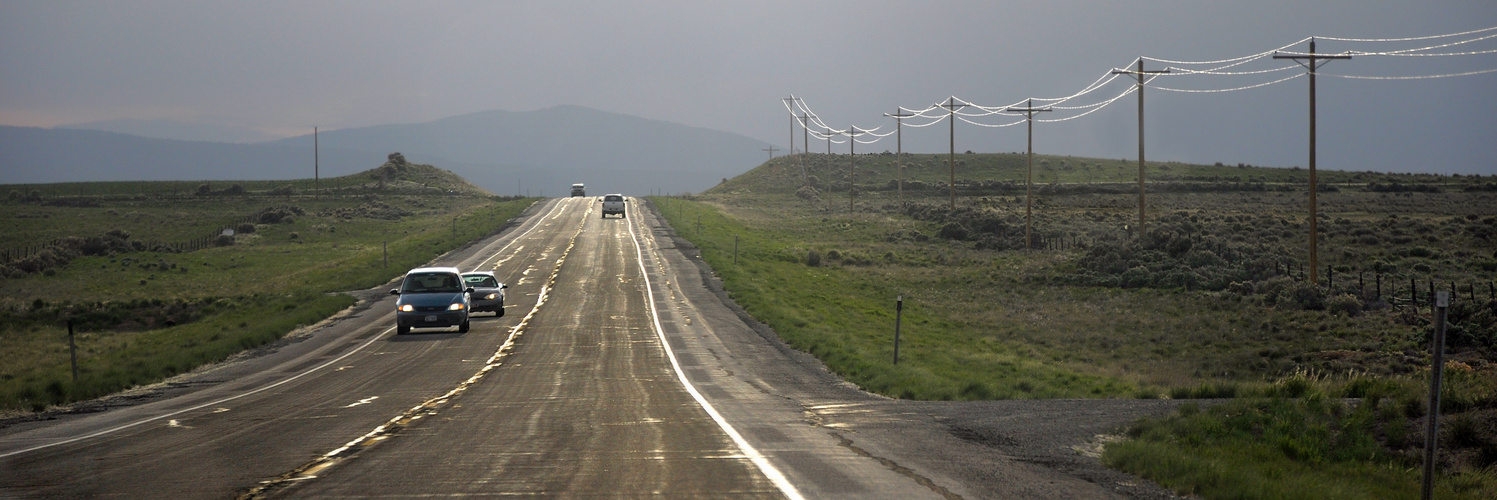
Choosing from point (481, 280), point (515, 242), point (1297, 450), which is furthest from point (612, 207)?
point (1297, 450)

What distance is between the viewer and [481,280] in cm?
3403

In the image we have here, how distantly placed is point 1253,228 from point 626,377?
67187 mm

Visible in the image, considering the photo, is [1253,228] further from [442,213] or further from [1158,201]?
[442,213]

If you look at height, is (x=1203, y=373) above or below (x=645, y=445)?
below

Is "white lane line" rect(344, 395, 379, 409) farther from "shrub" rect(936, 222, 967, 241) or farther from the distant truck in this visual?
the distant truck

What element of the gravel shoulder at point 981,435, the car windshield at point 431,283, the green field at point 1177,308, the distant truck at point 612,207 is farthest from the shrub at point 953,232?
the gravel shoulder at point 981,435

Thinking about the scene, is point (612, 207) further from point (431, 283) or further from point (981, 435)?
point (981, 435)

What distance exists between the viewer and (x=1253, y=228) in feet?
244

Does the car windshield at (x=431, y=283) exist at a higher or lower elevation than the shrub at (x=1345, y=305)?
higher

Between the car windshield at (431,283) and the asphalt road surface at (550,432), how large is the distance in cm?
280

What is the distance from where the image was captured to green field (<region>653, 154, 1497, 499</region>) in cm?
1231

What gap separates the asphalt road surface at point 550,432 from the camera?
928 centimetres

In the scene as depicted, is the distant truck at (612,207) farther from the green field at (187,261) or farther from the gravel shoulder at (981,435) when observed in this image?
the gravel shoulder at (981,435)

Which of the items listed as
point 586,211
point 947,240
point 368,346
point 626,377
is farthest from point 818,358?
point 586,211
